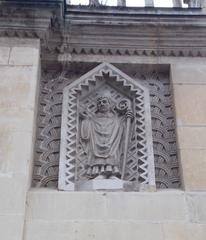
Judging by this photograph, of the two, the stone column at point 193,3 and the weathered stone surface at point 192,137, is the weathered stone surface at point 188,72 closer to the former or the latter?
the weathered stone surface at point 192,137

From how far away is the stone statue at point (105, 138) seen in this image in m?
4.92

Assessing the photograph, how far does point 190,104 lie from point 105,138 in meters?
0.99

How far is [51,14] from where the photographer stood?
5.55 meters

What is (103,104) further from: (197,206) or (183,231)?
(183,231)

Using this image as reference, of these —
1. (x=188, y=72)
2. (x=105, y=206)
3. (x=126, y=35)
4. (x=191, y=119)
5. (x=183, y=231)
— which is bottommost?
(x=183, y=231)

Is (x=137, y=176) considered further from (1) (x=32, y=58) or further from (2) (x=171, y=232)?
(1) (x=32, y=58)

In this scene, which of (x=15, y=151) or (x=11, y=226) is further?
(x=15, y=151)

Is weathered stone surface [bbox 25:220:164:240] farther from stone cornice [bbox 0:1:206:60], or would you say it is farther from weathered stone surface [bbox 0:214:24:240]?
stone cornice [bbox 0:1:206:60]

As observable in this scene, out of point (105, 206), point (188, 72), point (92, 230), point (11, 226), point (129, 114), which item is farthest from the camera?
point (188, 72)

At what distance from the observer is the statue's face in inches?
211

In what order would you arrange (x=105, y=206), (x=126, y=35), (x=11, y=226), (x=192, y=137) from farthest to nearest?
1. (x=126, y=35)
2. (x=192, y=137)
3. (x=105, y=206)
4. (x=11, y=226)

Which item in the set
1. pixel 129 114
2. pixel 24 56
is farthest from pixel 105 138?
pixel 24 56

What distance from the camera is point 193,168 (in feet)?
16.0

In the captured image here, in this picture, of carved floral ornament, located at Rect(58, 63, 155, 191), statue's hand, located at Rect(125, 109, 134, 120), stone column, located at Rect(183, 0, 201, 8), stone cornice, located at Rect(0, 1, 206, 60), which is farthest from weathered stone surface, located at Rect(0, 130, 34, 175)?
stone column, located at Rect(183, 0, 201, 8)
